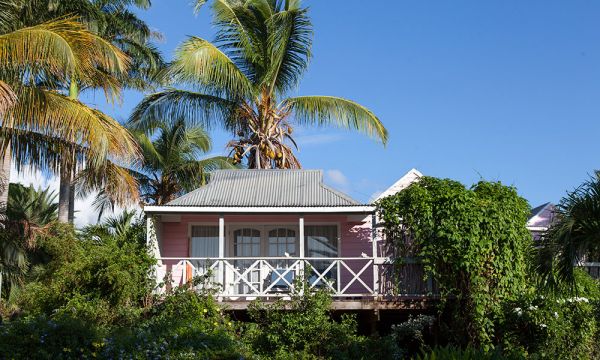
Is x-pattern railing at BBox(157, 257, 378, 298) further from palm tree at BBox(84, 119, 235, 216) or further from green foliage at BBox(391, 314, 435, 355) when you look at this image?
palm tree at BBox(84, 119, 235, 216)

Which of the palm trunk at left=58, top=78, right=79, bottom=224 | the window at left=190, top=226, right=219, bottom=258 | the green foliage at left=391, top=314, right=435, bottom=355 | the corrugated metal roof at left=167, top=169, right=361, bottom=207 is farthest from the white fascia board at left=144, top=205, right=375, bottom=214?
the palm trunk at left=58, top=78, right=79, bottom=224

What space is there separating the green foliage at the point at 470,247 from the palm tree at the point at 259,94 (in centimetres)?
725

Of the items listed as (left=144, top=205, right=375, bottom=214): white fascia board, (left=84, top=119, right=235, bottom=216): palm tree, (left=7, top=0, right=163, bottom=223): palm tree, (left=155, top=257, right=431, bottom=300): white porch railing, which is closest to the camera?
(left=155, top=257, right=431, bottom=300): white porch railing

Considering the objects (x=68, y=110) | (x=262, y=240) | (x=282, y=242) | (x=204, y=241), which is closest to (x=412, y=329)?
(x=282, y=242)

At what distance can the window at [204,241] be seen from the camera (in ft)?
60.5

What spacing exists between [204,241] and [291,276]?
2649 mm

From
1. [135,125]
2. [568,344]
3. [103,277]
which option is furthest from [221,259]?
[135,125]

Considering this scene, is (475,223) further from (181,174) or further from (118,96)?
(181,174)

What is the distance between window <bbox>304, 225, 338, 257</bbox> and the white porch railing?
1.12 feet

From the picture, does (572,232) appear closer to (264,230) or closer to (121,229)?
(264,230)

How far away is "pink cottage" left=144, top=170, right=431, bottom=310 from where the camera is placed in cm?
1634

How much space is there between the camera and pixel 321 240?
18250mm

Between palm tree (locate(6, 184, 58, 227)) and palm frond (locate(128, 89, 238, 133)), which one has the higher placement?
palm frond (locate(128, 89, 238, 133))

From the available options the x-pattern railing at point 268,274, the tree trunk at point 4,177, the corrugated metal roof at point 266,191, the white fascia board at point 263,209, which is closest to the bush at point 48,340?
the x-pattern railing at point 268,274
